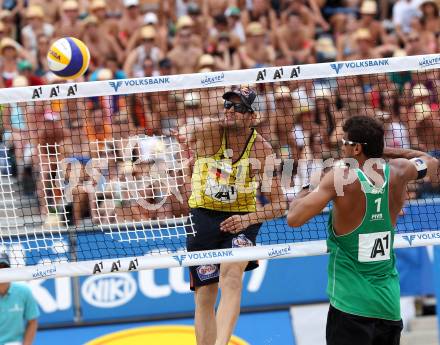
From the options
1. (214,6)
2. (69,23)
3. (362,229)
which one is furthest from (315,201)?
(214,6)

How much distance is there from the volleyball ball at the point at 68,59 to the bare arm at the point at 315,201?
2964 mm

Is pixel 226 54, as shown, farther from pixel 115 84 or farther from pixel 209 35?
pixel 115 84

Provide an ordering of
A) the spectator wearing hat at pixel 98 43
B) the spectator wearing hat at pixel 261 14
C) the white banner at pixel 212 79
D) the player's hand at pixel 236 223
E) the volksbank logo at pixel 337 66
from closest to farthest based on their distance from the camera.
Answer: the white banner at pixel 212 79
the volksbank logo at pixel 337 66
the player's hand at pixel 236 223
the spectator wearing hat at pixel 98 43
the spectator wearing hat at pixel 261 14

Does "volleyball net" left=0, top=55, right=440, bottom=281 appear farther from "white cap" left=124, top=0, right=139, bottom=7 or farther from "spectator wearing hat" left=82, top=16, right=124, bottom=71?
"white cap" left=124, top=0, right=139, bottom=7

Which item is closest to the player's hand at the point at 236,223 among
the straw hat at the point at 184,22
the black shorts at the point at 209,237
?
the black shorts at the point at 209,237

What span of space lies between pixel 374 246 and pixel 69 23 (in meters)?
9.05

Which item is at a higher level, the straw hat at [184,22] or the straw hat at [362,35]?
A: the straw hat at [184,22]

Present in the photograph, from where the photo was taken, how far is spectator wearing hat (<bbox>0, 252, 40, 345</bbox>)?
9500 millimetres

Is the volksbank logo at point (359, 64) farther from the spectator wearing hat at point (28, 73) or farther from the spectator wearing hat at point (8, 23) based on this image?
the spectator wearing hat at point (8, 23)

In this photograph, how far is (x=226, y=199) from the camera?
7820 mm

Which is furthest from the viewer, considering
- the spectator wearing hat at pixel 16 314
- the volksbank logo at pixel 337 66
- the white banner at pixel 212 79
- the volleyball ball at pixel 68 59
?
the spectator wearing hat at pixel 16 314

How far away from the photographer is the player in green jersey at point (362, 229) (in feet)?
20.5

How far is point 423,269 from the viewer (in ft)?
37.4

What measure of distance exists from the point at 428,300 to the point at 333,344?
17.5ft
